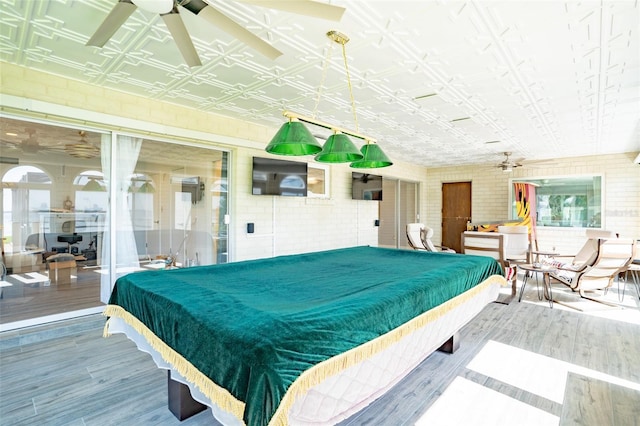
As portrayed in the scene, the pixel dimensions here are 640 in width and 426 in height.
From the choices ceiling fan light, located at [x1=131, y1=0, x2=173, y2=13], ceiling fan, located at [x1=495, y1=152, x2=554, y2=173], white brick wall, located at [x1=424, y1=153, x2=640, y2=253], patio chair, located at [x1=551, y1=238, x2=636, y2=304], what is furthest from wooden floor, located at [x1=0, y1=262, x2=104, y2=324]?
white brick wall, located at [x1=424, y1=153, x2=640, y2=253]

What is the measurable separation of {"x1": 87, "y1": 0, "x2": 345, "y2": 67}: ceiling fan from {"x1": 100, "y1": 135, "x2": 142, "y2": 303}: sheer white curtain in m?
2.09

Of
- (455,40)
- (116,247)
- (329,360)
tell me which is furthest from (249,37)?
(116,247)

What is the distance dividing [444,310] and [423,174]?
7814 millimetres

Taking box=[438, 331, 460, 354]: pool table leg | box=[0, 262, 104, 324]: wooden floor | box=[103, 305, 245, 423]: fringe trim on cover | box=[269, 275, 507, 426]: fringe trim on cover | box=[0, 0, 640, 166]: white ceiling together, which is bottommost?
box=[438, 331, 460, 354]: pool table leg

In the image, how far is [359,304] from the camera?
1540mm

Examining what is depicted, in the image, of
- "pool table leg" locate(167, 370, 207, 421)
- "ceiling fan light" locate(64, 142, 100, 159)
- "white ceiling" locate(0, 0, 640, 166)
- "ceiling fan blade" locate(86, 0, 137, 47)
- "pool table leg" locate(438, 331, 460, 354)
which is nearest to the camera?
"ceiling fan blade" locate(86, 0, 137, 47)

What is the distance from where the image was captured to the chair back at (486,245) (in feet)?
15.8

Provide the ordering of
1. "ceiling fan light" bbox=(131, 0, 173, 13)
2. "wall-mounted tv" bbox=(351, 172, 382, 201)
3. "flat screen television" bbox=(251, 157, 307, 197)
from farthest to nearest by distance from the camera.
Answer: "wall-mounted tv" bbox=(351, 172, 382, 201), "flat screen television" bbox=(251, 157, 307, 197), "ceiling fan light" bbox=(131, 0, 173, 13)

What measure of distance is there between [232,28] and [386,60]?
4.94 ft

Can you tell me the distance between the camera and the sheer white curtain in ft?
12.1

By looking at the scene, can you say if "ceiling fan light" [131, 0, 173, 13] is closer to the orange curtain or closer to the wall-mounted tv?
the wall-mounted tv

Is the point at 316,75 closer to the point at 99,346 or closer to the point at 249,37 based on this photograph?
the point at 249,37

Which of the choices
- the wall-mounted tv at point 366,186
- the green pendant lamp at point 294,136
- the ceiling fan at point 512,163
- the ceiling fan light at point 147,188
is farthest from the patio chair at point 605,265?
the ceiling fan light at point 147,188

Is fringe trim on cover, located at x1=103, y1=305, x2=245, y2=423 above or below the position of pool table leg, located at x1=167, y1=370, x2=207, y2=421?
above
